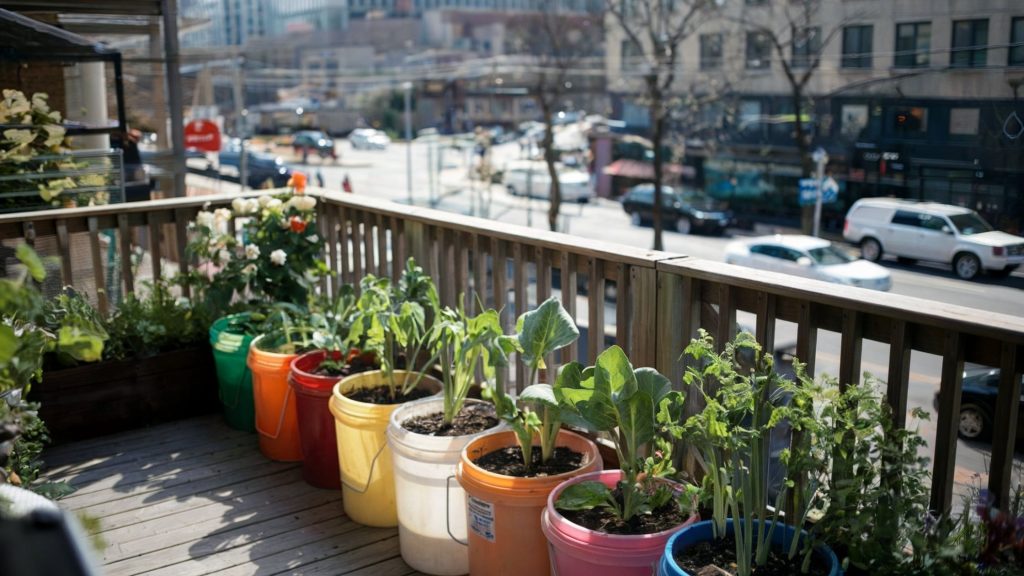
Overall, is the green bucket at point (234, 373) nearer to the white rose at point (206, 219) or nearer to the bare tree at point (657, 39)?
the white rose at point (206, 219)

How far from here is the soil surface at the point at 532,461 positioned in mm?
2525

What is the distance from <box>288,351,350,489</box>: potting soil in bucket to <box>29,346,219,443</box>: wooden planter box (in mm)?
871

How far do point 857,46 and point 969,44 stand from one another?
211 inches

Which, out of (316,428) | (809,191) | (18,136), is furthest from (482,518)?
(809,191)

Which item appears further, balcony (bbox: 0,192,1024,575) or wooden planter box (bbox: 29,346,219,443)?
wooden planter box (bbox: 29,346,219,443)

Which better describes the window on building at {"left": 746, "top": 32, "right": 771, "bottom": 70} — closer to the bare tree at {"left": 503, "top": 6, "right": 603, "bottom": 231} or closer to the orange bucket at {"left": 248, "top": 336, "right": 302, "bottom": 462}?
the bare tree at {"left": 503, "top": 6, "right": 603, "bottom": 231}

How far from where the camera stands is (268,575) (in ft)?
8.93

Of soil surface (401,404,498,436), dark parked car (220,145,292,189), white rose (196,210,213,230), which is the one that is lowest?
dark parked car (220,145,292,189)

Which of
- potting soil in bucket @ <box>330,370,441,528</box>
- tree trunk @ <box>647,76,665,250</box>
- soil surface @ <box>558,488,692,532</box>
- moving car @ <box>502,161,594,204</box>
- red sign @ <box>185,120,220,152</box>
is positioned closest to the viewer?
soil surface @ <box>558,488,692,532</box>

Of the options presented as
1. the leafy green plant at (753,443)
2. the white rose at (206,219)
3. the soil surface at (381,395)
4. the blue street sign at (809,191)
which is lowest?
the blue street sign at (809,191)

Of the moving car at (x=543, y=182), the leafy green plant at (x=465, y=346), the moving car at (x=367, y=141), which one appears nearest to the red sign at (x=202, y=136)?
the moving car at (x=543, y=182)

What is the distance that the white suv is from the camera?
5629 mm

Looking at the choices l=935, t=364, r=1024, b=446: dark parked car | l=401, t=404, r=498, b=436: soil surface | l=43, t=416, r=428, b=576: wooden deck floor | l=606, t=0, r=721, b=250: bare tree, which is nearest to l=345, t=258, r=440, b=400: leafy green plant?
l=401, t=404, r=498, b=436: soil surface

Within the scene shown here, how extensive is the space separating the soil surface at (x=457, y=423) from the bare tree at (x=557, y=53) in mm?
22385
